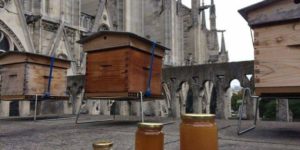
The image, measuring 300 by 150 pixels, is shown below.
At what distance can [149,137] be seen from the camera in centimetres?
187

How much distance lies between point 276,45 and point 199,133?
103 inches

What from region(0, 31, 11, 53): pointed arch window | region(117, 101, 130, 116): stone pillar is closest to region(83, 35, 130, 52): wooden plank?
region(117, 101, 130, 116): stone pillar

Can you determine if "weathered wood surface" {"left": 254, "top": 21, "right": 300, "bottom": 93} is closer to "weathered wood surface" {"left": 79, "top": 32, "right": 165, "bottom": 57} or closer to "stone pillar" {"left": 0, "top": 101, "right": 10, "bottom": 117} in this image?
"weathered wood surface" {"left": 79, "top": 32, "right": 165, "bottom": 57}

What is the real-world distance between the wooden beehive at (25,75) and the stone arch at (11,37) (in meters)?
7.28

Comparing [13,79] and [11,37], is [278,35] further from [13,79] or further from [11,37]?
[11,37]

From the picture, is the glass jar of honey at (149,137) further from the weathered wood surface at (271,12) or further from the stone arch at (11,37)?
the stone arch at (11,37)

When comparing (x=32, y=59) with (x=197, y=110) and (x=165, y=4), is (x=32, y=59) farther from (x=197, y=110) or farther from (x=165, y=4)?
(x=165, y=4)

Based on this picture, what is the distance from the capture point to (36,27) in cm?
1653

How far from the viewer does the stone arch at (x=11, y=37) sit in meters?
14.2

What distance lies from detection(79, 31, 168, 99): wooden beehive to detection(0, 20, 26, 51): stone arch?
10.1 m

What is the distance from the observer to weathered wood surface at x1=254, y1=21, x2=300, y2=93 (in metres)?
3.80

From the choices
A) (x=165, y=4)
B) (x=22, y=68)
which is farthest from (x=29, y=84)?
(x=165, y=4)

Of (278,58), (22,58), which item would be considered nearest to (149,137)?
(278,58)

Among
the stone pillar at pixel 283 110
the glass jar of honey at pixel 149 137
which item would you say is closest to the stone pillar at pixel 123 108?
the stone pillar at pixel 283 110
